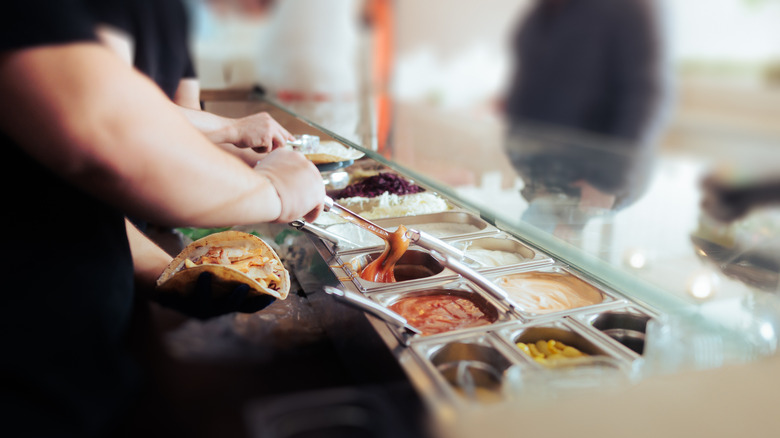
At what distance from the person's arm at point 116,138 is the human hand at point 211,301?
381mm

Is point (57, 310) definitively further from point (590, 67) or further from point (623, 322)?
point (590, 67)

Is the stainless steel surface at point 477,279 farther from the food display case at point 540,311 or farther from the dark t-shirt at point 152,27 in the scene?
the dark t-shirt at point 152,27

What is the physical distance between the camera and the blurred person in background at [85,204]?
0.73 metres

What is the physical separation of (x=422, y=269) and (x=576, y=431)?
1162 mm

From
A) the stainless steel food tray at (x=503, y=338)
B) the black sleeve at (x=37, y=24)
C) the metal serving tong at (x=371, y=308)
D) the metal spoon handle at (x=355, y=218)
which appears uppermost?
the black sleeve at (x=37, y=24)

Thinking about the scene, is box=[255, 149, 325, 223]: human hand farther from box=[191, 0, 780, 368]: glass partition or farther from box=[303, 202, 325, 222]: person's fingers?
box=[191, 0, 780, 368]: glass partition

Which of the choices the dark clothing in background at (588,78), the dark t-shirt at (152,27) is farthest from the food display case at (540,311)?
the dark clothing in background at (588,78)

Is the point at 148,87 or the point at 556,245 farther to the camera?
the point at 556,245

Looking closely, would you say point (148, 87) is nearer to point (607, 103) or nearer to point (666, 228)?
point (666, 228)

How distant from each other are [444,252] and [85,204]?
0.85 m

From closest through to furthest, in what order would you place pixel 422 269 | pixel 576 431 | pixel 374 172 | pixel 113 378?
pixel 576 431, pixel 113 378, pixel 422 269, pixel 374 172

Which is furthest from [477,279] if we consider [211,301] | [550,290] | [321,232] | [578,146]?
[578,146]

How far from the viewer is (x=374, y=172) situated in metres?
2.13

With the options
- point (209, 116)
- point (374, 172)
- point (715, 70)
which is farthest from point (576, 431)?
point (715, 70)
